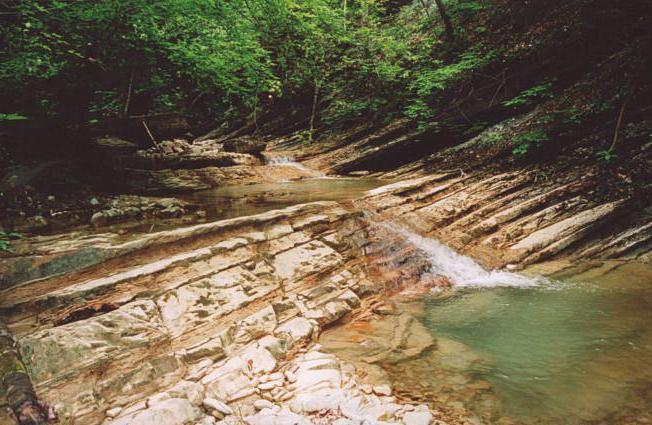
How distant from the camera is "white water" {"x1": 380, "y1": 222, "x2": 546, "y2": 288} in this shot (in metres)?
5.89

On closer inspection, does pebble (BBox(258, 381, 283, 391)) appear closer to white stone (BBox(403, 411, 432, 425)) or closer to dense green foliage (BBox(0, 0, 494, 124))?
white stone (BBox(403, 411, 432, 425))

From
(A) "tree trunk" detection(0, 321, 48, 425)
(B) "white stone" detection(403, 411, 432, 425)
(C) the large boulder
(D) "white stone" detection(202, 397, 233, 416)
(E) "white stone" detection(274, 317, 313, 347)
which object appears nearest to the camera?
(A) "tree trunk" detection(0, 321, 48, 425)

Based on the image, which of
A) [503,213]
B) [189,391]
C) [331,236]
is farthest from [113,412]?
[503,213]

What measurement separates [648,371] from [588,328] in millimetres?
956

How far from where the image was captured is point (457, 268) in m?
6.29

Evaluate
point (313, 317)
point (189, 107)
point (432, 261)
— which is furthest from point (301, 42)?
point (313, 317)

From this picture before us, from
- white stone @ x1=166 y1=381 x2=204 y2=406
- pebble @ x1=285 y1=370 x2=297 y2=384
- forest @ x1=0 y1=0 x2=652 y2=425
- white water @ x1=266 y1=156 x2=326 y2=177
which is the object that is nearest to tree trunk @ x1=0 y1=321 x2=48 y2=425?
forest @ x1=0 y1=0 x2=652 y2=425

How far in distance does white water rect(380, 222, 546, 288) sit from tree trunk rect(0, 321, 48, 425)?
5533 millimetres

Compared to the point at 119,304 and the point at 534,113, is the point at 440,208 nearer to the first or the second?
the point at 534,113

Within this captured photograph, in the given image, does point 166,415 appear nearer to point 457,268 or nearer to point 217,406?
point 217,406

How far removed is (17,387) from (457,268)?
624cm

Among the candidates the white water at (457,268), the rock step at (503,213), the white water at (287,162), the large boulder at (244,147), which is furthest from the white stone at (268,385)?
the large boulder at (244,147)

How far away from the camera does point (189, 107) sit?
34.8 ft

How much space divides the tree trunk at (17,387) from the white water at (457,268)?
553cm
